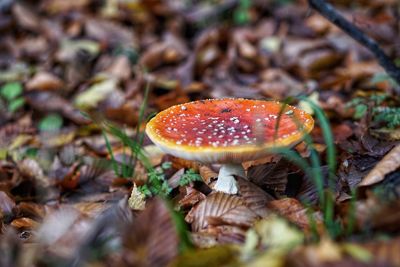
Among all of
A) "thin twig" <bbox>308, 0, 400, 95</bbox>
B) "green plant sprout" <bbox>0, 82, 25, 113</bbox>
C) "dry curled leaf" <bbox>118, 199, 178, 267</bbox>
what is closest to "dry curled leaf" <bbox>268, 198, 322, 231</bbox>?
"dry curled leaf" <bbox>118, 199, 178, 267</bbox>

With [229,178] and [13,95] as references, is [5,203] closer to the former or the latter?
[229,178]

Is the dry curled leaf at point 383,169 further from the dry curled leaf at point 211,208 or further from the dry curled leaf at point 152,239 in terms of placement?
the dry curled leaf at point 152,239

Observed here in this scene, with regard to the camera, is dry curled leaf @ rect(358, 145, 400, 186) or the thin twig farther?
the thin twig

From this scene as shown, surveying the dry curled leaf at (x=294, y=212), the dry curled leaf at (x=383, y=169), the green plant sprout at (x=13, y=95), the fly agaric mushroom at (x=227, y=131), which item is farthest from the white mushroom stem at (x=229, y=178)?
the green plant sprout at (x=13, y=95)

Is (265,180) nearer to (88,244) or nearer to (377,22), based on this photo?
(88,244)

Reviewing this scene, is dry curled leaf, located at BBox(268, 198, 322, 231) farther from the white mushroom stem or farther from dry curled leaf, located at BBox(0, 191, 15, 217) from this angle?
dry curled leaf, located at BBox(0, 191, 15, 217)

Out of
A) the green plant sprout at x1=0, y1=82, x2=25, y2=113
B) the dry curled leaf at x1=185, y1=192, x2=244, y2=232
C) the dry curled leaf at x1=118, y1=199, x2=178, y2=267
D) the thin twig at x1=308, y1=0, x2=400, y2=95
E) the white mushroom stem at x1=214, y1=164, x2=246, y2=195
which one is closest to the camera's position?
the dry curled leaf at x1=118, y1=199, x2=178, y2=267

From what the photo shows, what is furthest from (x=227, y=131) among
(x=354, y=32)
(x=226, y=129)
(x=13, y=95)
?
(x=13, y=95)

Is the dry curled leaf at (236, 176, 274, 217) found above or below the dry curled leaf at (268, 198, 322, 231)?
below
